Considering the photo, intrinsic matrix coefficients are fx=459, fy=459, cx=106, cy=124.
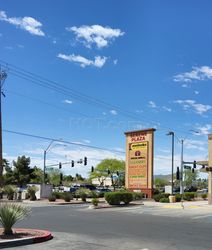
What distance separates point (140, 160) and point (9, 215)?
40244 mm

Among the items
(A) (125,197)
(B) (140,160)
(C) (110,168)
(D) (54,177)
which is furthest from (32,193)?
(D) (54,177)

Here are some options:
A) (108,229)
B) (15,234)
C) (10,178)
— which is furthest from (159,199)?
(10,178)

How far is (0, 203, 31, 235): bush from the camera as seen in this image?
1411cm

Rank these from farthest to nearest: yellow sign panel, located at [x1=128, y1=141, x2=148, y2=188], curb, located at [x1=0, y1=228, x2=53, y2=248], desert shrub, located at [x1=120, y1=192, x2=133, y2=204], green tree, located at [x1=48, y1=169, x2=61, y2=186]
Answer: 1. green tree, located at [x1=48, y1=169, x2=61, y2=186]
2. yellow sign panel, located at [x1=128, y1=141, x2=148, y2=188]
3. desert shrub, located at [x1=120, y1=192, x2=133, y2=204]
4. curb, located at [x1=0, y1=228, x2=53, y2=248]

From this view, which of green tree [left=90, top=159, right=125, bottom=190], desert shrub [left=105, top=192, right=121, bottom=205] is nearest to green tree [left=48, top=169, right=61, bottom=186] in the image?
green tree [left=90, top=159, right=125, bottom=190]

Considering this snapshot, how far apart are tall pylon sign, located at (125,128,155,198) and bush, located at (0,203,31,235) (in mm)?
38330

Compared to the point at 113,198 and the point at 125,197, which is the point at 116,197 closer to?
the point at 113,198

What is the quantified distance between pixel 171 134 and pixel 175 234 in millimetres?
42767

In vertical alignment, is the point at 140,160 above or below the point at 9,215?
above

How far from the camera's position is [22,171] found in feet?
354

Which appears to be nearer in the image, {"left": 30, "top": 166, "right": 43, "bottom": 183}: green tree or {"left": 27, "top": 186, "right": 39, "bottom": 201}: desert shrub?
{"left": 27, "top": 186, "right": 39, "bottom": 201}: desert shrub

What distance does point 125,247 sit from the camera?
13203 millimetres

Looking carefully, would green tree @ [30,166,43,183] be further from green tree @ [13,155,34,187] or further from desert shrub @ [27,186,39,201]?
desert shrub @ [27,186,39,201]

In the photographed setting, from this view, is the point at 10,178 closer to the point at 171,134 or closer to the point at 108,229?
the point at 171,134
